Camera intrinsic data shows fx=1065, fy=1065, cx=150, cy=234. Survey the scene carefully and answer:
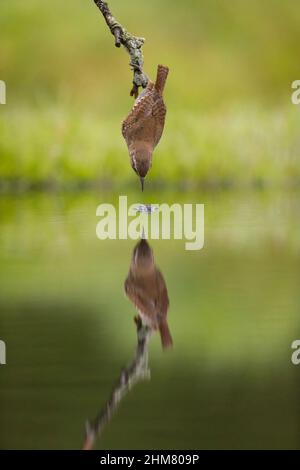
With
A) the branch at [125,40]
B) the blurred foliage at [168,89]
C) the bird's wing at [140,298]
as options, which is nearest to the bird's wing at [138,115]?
the branch at [125,40]

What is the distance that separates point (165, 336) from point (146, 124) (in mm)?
962

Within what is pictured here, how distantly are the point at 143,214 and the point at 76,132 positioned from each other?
277cm

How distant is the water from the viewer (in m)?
1.85

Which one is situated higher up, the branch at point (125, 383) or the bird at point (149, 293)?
the bird at point (149, 293)

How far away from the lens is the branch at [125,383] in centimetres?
182

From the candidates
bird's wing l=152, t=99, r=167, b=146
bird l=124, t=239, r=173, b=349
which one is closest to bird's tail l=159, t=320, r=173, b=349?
bird l=124, t=239, r=173, b=349

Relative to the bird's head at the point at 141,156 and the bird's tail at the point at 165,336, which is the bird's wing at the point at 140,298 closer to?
the bird's tail at the point at 165,336

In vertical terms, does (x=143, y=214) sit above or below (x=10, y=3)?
below

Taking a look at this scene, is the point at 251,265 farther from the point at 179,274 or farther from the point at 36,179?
the point at 36,179

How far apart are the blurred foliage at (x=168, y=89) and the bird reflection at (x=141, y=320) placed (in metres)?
4.76

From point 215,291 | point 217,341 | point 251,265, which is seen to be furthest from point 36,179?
point 217,341

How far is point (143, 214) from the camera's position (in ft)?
22.2

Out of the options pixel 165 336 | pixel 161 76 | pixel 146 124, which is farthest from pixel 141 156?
pixel 165 336

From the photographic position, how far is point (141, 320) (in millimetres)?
2816
